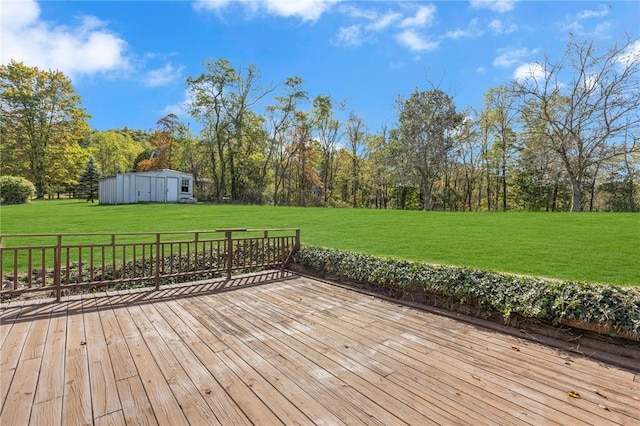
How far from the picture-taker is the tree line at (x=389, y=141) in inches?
555

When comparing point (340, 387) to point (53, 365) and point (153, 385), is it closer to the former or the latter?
point (153, 385)

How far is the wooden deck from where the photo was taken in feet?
6.04

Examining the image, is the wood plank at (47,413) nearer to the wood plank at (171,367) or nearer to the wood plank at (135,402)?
the wood plank at (135,402)

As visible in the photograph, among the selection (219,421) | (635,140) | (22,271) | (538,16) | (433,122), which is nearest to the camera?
(219,421)

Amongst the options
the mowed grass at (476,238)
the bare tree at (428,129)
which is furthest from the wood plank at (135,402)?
the bare tree at (428,129)

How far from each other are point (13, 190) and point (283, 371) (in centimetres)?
2278

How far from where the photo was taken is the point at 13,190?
17297mm

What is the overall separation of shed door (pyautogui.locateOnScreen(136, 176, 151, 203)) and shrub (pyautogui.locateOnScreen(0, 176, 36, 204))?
5956 mm

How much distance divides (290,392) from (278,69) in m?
23.7

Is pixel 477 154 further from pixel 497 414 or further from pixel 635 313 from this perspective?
pixel 497 414

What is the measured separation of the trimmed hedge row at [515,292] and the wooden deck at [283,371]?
34 centimetres

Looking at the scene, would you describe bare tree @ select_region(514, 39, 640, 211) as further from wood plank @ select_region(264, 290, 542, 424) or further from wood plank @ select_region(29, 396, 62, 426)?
wood plank @ select_region(29, 396, 62, 426)

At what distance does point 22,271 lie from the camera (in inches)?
218

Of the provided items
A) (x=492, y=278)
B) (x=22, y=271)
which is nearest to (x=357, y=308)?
(x=492, y=278)
